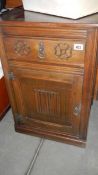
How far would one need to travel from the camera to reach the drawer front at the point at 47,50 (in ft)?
2.82

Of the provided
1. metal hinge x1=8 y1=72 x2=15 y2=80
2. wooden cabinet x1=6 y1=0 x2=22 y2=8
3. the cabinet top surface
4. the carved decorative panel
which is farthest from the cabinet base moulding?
wooden cabinet x1=6 y1=0 x2=22 y2=8

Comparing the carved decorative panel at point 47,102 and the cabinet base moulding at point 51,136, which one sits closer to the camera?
the carved decorative panel at point 47,102

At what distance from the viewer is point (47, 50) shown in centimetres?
91

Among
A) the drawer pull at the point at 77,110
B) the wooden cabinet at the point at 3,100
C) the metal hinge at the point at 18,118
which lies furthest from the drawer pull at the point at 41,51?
the wooden cabinet at the point at 3,100

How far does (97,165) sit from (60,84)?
606 millimetres

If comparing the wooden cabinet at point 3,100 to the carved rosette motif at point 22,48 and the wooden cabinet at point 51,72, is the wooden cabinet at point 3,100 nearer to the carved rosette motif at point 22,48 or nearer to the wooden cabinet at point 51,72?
the wooden cabinet at point 51,72

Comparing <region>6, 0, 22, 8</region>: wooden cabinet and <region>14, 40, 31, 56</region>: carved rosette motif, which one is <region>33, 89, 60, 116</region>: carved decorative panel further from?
<region>6, 0, 22, 8</region>: wooden cabinet

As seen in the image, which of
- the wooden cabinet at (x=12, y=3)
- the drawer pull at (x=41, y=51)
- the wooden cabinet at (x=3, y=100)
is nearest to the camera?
the drawer pull at (x=41, y=51)

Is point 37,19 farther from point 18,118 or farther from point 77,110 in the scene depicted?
point 18,118

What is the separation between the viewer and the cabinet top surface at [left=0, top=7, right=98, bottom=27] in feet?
2.59

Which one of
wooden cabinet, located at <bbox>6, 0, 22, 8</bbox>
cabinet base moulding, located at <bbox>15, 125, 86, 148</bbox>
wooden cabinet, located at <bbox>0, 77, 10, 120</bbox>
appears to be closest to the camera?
cabinet base moulding, located at <bbox>15, 125, 86, 148</bbox>

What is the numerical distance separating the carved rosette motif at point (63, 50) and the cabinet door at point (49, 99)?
11cm

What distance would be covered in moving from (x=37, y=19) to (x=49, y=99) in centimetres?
49

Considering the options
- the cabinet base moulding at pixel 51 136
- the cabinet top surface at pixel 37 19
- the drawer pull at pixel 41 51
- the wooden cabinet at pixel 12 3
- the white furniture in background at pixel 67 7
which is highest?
the wooden cabinet at pixel 12 3
